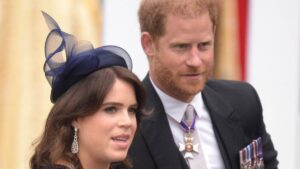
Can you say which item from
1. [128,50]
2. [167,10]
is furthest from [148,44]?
[128,50]

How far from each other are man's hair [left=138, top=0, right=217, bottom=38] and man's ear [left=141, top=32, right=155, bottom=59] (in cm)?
2

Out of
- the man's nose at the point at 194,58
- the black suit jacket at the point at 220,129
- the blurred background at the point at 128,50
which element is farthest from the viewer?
the blurred background at the point at 128,50

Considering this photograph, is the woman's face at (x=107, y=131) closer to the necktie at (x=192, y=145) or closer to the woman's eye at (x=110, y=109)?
the woman's eye at (x=110, y=109)

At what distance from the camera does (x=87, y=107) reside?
129 inches

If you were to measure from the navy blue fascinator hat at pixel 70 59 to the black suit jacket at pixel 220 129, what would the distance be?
15.1 inches

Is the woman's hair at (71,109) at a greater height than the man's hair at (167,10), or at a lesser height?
lesser

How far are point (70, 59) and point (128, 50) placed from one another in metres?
1.89

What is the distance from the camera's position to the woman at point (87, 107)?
10.8 feet
